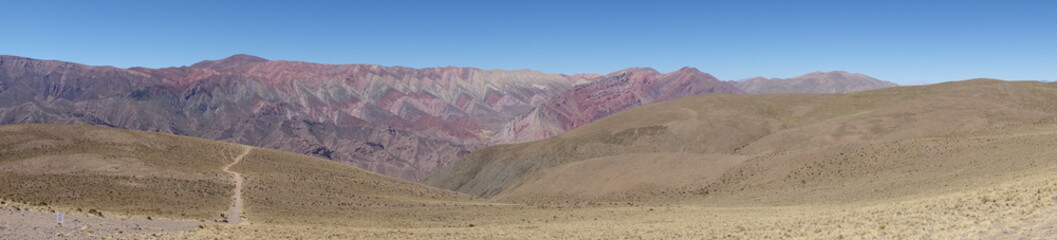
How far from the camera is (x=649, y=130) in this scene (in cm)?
13075

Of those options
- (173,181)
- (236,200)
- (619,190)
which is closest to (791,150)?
(619,190)

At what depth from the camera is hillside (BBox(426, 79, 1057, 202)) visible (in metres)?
48.8

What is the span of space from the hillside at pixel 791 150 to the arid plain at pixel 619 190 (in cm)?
39

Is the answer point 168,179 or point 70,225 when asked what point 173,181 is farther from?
point 70,225

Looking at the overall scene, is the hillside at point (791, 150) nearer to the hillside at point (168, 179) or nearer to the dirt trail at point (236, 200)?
the hillside at point (168, 179)

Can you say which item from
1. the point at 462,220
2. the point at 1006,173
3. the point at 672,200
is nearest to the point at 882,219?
the point at 1006,173

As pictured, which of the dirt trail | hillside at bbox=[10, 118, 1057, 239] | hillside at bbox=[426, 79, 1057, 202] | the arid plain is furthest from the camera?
hillside at bbox=[426, 79, 1057, 202]

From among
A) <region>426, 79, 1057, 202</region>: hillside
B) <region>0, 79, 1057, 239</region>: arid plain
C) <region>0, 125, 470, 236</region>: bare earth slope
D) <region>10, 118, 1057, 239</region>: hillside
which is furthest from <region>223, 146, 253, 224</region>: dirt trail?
<region>426, 79, 1057, 202</region>: hillside

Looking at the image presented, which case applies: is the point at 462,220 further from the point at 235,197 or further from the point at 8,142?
the point at 8,142

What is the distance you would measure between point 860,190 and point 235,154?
58.5m

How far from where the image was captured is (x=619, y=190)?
70.4m

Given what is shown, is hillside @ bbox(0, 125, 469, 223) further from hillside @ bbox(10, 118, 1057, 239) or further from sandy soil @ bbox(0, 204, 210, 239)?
sandy soil @ bbox(0, 204, 210, 239)

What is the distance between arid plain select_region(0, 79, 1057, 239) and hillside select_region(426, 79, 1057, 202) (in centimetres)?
39

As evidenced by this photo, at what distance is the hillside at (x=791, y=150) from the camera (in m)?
48.8
